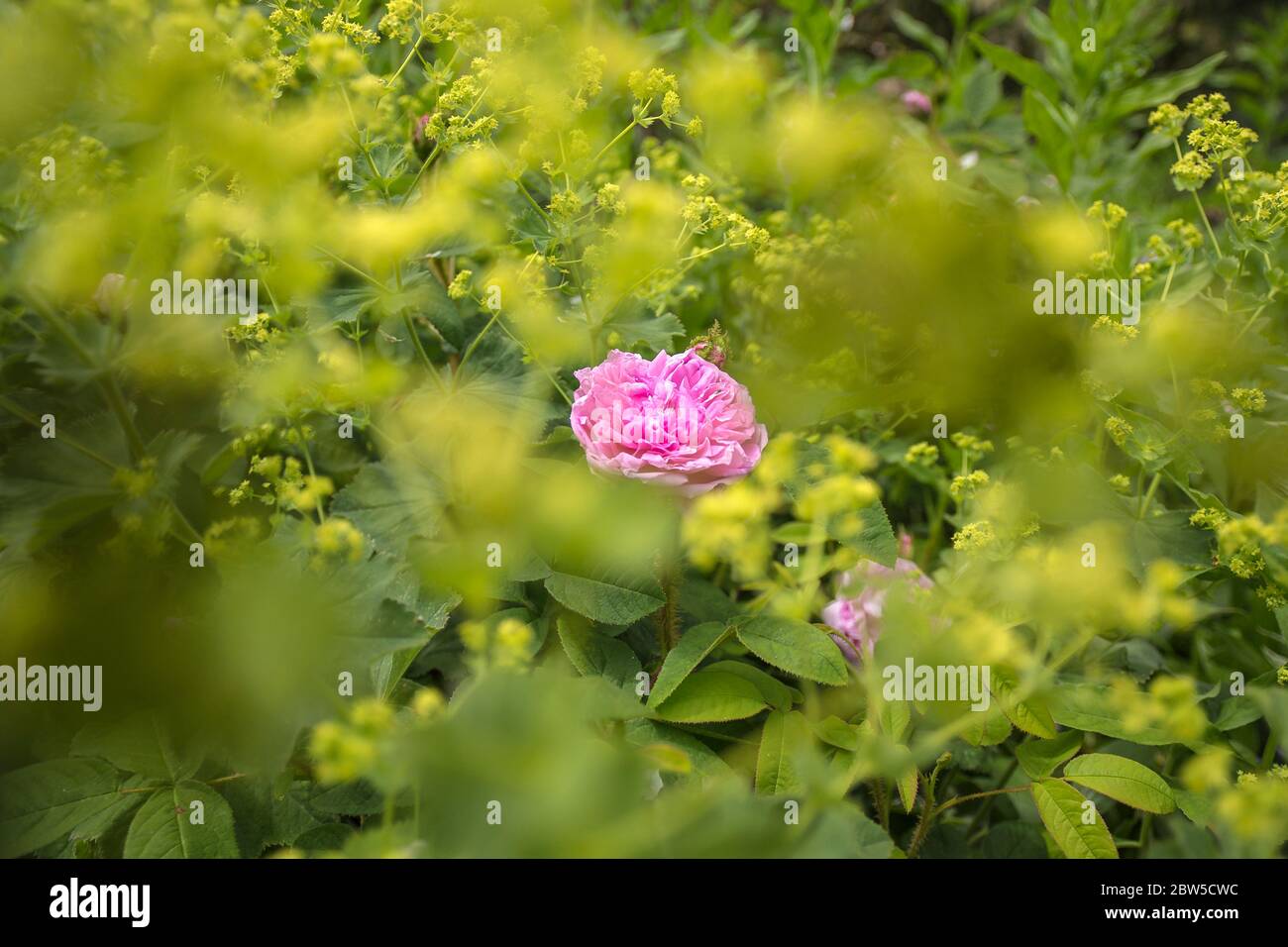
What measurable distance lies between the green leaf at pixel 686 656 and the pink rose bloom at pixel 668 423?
0.11 m

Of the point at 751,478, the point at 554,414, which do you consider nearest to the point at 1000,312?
the point at 751,478

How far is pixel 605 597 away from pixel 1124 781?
13.9 inches

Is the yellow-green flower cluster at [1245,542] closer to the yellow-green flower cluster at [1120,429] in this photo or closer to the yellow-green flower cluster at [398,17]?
the yellow-green flower cluster at [1120,429]

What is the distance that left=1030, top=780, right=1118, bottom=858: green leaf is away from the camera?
1.92ft

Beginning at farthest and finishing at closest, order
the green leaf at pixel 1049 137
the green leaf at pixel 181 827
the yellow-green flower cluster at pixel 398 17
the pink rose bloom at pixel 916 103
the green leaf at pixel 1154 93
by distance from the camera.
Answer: the pink rose bloom at pixel 916 103, the green leaf at pixel 1154 93, the green leaf at pixel 1049 137, the yellow-green flower cluster at pixel 398 17, the green leaf at pixel 181 827

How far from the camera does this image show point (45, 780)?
0.61m

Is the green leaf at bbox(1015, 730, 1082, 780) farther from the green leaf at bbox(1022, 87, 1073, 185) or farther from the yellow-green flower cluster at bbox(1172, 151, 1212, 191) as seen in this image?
the green leaf at bbox(1022, 87, 1073, 185)

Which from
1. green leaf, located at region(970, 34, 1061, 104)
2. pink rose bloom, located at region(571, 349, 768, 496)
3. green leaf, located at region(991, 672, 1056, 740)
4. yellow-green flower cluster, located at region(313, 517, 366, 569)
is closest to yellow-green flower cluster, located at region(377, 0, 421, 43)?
pink rose bloom, located at region(571, 349, 768, 496)

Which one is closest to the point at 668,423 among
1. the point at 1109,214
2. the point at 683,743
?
the point at 683,743

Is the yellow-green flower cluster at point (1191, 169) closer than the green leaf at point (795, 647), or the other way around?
the green leaf at point (795, 647)

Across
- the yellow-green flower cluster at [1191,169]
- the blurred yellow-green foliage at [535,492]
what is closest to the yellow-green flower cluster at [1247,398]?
the blurred yellow-green foliage at [535,492]

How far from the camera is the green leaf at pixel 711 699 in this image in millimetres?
614

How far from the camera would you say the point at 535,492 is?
0.56 meters

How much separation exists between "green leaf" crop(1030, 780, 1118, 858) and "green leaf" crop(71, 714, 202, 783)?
54 centimetres
